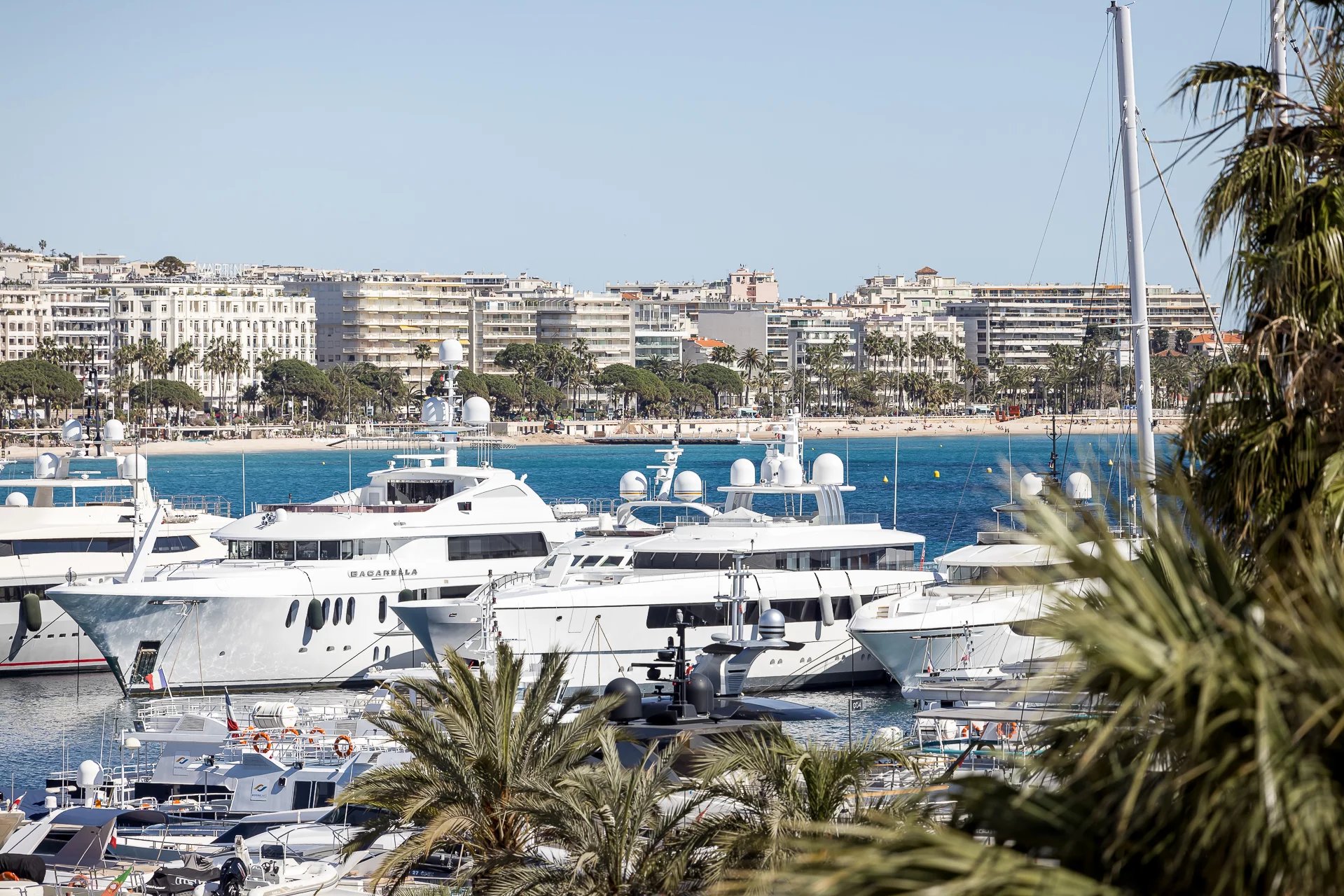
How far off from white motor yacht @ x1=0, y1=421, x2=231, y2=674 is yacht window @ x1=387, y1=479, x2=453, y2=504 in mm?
5214

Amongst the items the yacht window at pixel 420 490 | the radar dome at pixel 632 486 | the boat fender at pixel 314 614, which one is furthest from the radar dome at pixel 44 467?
the radar dome at pixel 632 486

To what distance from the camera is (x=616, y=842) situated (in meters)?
11.5

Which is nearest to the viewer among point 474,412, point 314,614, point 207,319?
point 314,614

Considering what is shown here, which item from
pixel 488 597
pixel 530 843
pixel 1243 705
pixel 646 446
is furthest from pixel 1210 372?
pixel 646 446

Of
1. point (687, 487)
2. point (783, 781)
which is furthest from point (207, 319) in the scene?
point (783, 781)

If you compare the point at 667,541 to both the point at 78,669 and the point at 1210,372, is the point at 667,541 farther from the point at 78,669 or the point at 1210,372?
the point at 1210,372

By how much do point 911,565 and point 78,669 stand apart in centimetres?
1898

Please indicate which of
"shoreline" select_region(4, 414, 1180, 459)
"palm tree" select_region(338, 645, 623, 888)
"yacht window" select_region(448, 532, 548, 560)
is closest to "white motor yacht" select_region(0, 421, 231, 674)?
"yacht window" select_region(448, 532, 548, 560)

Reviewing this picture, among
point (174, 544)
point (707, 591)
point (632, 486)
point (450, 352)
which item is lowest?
point (707, 591)

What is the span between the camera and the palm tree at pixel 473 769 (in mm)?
Answer: 13477

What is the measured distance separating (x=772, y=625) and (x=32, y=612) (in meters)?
17.2

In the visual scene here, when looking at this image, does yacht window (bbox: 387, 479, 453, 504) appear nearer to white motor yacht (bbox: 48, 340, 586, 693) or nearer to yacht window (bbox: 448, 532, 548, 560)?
white motor yacht (bbox: 48, 340, 586, 693)

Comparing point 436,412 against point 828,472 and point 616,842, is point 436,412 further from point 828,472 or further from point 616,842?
point 616,842

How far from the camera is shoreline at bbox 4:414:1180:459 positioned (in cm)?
15938
